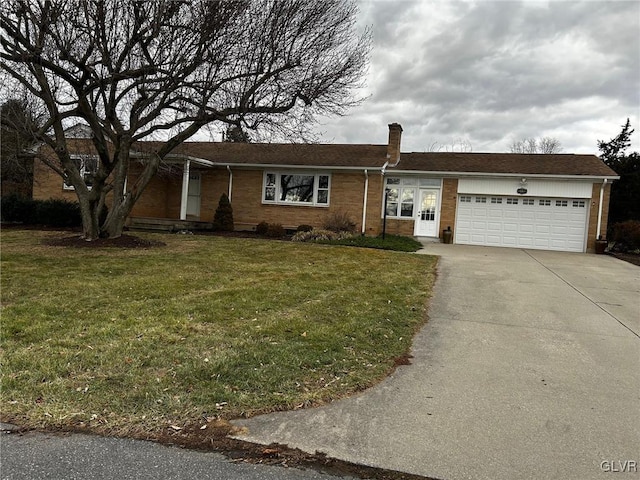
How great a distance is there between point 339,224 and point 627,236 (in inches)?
424

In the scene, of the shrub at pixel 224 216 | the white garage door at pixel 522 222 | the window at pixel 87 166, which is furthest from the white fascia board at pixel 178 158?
the white garage door at pixel 522 222

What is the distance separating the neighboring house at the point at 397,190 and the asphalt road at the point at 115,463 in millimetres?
15080

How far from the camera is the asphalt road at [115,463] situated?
2.49 m

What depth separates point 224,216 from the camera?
1888 centimetres

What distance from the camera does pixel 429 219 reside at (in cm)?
1891

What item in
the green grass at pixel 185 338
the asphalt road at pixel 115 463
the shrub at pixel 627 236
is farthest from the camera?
the shrub at pixel 627 236

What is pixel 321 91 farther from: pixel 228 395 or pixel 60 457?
pixel 60 457

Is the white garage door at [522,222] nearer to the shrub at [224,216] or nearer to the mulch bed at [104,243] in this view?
the shrub at [224,216]

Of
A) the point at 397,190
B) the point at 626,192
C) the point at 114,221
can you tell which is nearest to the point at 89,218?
the point at 114,221

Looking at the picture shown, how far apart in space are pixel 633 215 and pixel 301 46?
1959 cm

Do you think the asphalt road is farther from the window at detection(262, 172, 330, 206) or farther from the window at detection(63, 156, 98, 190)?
the window at detection(63, 156, 98, 190)

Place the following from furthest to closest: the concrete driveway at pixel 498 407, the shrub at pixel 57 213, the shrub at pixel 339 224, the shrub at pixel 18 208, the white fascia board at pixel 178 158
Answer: the shrub at pixel 18 208 → the white fascia board at pixel 178 158 → the shrub at pixel 339 224 → the shrub at pixel 57 213 → the concrete driveway at pixel 498 407

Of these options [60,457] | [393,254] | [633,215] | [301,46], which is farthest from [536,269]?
[633,215]

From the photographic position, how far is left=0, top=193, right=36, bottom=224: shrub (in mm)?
18750
